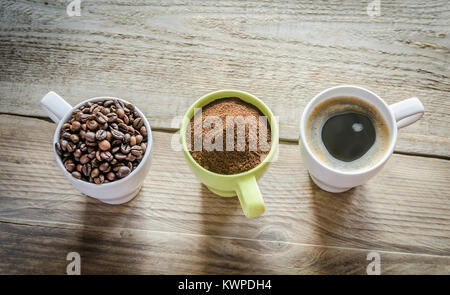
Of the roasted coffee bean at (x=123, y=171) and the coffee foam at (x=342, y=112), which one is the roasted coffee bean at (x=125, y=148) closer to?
the roasted coffee bean at (x=123, y=171)

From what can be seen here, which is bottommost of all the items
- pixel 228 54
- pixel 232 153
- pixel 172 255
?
pixel 172 255

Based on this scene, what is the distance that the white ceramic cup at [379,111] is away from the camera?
69cm

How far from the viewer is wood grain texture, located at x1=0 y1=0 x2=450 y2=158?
88 centimetres

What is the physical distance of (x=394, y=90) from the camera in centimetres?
88

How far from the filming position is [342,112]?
77cm

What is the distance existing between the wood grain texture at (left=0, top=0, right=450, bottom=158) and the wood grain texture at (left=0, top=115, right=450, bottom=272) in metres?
0.08

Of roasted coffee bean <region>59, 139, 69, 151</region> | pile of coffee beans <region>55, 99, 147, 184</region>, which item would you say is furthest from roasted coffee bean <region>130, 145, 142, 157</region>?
roasted coffee bean <region>59, 139, 69, 151</region>

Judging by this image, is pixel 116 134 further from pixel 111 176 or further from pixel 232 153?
pixel 232 153

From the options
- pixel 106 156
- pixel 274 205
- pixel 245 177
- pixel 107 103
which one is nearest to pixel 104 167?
pixel 106 156

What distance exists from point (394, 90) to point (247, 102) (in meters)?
0.35

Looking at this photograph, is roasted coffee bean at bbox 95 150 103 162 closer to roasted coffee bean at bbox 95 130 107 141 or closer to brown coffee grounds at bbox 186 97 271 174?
roasted coffee bean at bbox 95 130 107 141

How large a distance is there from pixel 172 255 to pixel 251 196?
0.24 meters

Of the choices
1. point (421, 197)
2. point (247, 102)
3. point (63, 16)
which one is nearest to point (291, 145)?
point (247, 102)
